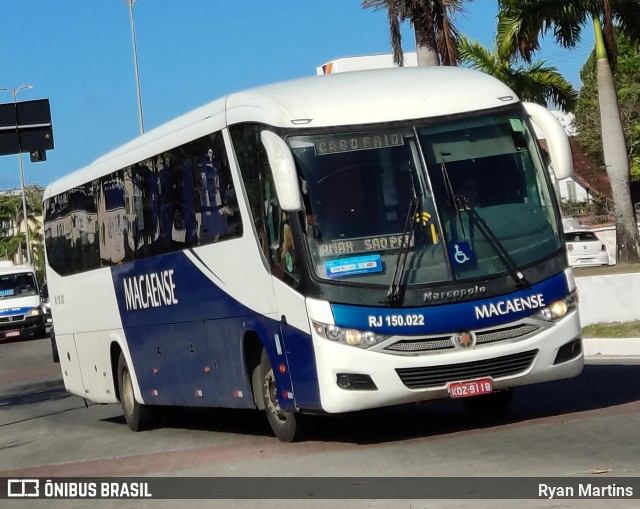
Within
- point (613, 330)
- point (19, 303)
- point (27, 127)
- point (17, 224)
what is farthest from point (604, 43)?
point (17, 224)

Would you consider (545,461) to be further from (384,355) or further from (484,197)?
(484,197)

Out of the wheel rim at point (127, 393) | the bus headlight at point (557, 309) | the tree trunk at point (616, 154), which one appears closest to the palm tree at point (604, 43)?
the tree trunk at point (616, 154)

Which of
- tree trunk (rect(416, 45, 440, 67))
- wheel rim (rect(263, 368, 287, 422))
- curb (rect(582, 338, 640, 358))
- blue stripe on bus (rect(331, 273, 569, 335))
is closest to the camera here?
blue stripe on bus (rect(331, 273, 569, 335))

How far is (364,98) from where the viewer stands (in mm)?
11445

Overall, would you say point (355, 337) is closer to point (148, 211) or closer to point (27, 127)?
point (148, 211)

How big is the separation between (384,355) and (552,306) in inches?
62.0

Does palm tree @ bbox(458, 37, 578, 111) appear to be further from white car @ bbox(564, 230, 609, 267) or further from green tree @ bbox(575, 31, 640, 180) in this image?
green tree @ bbox(575, 31, 640, 180)

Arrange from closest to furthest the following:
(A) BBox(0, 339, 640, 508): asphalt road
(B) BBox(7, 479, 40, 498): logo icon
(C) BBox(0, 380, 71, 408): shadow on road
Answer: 1. (A) BBox(0, 339, 640, 508): asphalt road
2. (B) BBox(7, 479, 40, 498): logo icon
3. (C) BBox(0, 380, 71, 408): shadow on road

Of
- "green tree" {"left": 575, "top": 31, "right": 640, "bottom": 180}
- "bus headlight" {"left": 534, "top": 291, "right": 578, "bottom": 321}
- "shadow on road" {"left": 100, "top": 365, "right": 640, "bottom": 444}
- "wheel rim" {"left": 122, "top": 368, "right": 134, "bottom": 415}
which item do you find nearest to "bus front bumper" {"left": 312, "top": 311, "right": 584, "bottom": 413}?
"bus headlight" {"left": 534, "top": 291, "right": 578, "bottom": 321}

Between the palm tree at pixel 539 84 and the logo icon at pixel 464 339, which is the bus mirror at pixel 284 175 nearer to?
the logo icon at pixel 464 339

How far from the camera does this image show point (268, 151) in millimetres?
11141

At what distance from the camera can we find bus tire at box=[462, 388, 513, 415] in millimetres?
12703

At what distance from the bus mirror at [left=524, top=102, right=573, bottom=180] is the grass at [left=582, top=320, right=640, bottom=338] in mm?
8484

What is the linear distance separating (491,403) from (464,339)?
212 cm
